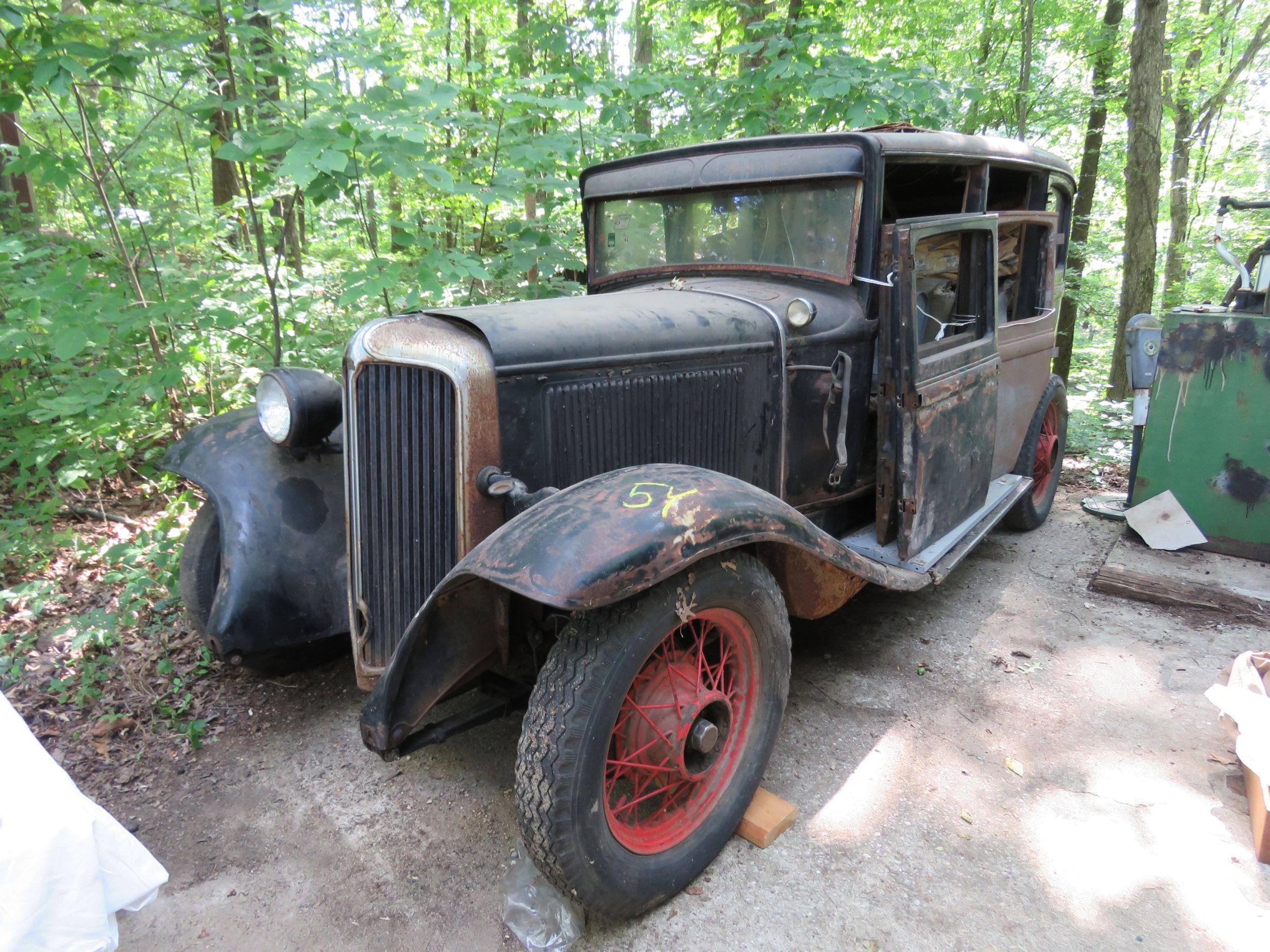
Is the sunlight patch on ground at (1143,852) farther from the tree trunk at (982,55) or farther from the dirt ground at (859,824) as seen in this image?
the tree trunk at (982,55)

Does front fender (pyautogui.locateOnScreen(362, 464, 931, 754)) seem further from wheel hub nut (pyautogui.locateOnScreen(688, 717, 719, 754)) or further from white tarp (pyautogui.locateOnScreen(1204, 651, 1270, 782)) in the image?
white tarp (pyautogui.locateOnScreen(1204, 651, 1270, 782))

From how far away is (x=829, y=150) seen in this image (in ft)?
A: 9.52

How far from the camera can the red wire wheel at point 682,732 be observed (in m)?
2.05

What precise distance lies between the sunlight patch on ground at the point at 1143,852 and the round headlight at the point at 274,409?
2707 mm

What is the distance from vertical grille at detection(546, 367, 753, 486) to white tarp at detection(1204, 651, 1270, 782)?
1.78m

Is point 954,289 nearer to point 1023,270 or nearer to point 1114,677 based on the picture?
point 1023,270

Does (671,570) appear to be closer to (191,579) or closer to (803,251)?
(803,251)

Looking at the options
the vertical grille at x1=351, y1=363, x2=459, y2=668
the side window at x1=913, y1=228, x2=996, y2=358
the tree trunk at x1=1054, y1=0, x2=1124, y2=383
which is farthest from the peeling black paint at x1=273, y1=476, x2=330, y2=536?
the tree trunk at x1=1054, y1=0, x2=1124, y2=383

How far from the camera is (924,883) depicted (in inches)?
83.6

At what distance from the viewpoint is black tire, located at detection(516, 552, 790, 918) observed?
70.7 inches

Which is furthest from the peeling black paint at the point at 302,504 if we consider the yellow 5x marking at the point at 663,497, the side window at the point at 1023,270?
the side window at the point at 1023,270

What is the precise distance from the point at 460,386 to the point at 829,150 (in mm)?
1763

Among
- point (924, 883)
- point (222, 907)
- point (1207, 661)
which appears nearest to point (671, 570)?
point (924, 883)

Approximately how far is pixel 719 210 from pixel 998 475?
2.26 meters
